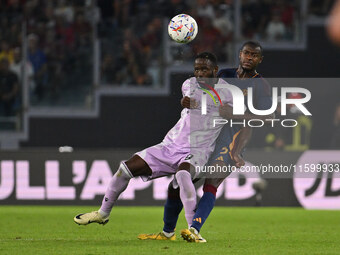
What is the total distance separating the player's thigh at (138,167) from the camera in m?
8.46

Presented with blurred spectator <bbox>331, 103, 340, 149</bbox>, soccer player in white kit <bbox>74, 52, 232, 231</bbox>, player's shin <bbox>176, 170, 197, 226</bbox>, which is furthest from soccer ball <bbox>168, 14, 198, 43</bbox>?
blurred spectator <bbox>331, 103, 340, 149</bbox>

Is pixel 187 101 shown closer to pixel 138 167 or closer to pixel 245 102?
pixel 245 102

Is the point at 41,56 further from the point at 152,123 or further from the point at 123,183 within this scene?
the point at 123,183

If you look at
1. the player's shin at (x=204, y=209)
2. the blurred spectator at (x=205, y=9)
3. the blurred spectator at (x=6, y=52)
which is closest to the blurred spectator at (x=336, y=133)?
the blurred spectator at (x=205, y=9)

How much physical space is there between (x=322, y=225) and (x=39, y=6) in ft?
29.1

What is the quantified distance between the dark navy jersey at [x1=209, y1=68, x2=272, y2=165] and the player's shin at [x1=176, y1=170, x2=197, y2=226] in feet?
1.17

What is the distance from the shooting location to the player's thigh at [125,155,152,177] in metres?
8.46

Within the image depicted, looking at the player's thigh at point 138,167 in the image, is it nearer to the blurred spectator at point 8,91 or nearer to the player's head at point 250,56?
the player's head at point 250,56

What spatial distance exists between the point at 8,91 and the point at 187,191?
353 inches

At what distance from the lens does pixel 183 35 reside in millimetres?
9688

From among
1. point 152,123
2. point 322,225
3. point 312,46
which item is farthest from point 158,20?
point 322,225

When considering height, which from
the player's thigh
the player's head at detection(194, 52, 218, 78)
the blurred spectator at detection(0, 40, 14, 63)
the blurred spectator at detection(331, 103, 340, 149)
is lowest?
the blurred spectator at detection(331, 103, 340, 149)

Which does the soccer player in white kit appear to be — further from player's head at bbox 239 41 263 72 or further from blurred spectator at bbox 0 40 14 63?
blurred spectator at bbox 0 40 14 63

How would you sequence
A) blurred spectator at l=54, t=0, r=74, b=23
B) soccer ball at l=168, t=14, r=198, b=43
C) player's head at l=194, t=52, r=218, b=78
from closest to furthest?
1. player's head at l=194, t=52, r=218, b=78
2. soccer ball at l=168, t=14, r=198, b=43
3. blurred spectator at l=54, t=0, r=74, b=23
